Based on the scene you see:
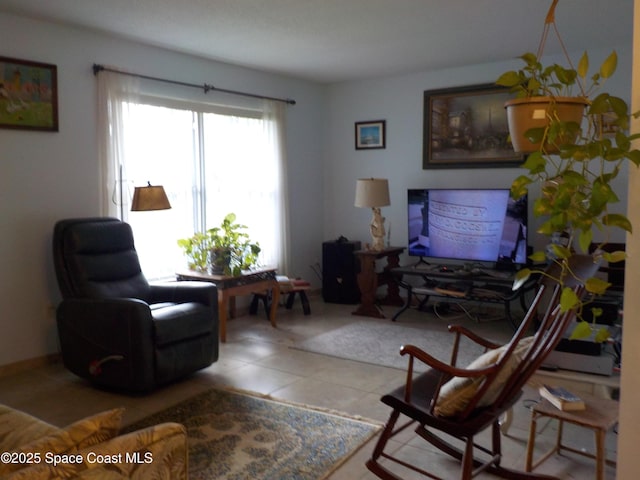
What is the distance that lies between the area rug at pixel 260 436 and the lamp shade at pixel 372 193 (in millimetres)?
2754

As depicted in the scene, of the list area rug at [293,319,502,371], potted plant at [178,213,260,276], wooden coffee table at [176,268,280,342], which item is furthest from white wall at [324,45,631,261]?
potted plant at [178,213,260,276]

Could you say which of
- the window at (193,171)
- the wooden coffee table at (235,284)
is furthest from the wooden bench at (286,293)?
the window at (193,171)

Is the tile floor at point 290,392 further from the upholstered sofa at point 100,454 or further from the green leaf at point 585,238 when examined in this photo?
A: the green leaf at point 585,238

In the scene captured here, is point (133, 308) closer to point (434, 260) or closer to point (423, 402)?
point (423, 402)

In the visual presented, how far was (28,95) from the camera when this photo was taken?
402cm

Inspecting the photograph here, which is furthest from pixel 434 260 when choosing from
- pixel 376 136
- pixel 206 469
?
pixel 206 469

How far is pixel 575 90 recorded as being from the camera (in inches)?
198

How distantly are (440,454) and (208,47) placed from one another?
3699mm

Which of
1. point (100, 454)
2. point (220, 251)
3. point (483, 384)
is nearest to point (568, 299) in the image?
point (483, 384)

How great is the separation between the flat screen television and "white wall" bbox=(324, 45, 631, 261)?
341mm

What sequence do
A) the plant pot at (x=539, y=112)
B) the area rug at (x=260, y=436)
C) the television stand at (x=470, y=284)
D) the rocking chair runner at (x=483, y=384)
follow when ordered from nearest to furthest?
1. the plant pot at (x=539, y=112)
2. the rocking chair runner at (x=483, y=384)
3. the area rug at (x=260, y=436)
4. the television stand at (x=470, y=284)

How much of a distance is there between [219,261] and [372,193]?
1.78m

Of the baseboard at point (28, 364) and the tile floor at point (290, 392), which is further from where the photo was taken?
the baseboard at point (28, 364)

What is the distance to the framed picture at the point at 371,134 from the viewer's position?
21.1ft
